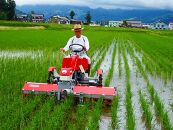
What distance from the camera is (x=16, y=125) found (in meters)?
6.27

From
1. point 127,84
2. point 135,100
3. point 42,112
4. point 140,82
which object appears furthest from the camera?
point 140,82

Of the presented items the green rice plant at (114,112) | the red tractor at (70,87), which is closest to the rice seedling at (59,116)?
the red tractor at (70,87)

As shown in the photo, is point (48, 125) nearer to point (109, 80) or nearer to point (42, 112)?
point (42, 112)

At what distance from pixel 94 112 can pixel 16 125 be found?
1627 millimetres

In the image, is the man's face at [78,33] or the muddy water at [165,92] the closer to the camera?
the muddy water at [165,92]

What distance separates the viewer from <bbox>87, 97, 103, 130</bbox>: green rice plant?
6.43m

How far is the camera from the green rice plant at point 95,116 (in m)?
6.43

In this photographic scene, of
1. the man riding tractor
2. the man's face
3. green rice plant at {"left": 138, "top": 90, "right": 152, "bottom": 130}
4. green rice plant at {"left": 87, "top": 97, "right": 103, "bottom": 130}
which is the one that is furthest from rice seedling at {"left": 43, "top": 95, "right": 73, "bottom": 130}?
the man's face

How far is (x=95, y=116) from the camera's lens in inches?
283

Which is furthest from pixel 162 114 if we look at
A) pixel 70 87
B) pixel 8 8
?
pixel 8 8

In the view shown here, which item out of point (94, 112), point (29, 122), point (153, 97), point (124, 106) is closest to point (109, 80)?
point (153, 97)

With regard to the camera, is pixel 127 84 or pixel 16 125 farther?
pixel 127 84

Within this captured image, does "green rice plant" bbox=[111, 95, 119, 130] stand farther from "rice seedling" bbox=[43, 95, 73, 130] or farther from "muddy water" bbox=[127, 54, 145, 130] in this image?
"rice seedling" bbox=[43, 95, 73, 130]

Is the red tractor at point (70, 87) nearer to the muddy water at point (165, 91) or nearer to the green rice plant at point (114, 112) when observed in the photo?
the green rice plant at point (114, 112)
